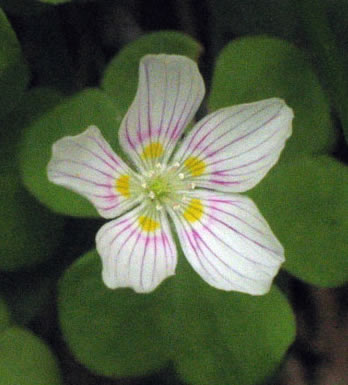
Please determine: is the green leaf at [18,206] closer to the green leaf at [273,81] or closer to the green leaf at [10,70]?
the green leaf at [10,70]

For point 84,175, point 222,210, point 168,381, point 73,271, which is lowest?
point 168,381

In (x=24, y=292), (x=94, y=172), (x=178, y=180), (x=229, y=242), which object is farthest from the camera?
(x=24, y=292)

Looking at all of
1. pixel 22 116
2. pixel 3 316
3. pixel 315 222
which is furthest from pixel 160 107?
pixel 3 316

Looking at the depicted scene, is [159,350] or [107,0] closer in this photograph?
[159,350]

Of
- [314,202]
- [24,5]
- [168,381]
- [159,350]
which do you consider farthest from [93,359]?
[24,5]

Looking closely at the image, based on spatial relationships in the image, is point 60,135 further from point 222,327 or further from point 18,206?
point 222,327

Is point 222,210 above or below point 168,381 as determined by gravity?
above

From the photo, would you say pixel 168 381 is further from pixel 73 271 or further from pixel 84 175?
pixel 84 175
